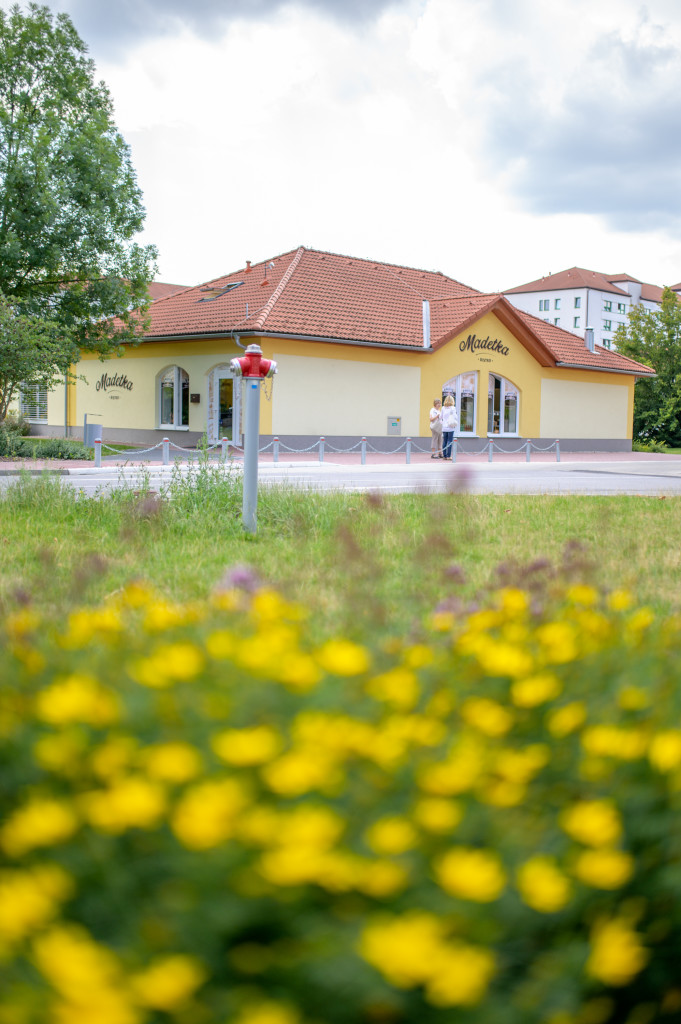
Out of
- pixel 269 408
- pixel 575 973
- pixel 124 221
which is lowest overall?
pixel 575 973

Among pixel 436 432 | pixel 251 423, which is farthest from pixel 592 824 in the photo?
pixel 436 432

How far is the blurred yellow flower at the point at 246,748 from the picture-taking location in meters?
1.46

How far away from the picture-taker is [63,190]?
2597 centimetres

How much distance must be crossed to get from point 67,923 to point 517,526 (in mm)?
7957

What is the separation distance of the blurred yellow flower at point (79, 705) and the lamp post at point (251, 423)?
6371 mm

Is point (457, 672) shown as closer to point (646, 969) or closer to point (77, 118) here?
point (646, 969)

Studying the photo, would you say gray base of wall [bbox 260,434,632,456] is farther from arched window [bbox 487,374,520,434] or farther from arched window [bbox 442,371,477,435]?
arched window [bbox 442,371,477,435]

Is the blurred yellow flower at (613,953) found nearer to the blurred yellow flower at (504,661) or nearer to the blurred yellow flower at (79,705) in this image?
the blurred yellow flower at (504,661)

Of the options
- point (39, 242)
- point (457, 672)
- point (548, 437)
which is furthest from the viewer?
point (548, 437)

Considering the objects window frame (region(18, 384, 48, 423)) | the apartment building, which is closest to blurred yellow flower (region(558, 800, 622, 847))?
window frame (region(18, 384, 48, 423))

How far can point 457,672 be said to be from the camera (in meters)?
2.40

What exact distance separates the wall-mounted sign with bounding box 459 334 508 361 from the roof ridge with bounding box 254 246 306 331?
645cm

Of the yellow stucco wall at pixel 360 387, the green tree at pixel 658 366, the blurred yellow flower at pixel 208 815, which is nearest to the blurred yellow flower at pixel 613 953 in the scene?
the blurred yellow flower at pixel 208 815

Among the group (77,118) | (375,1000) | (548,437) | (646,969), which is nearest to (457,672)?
(646,969)
